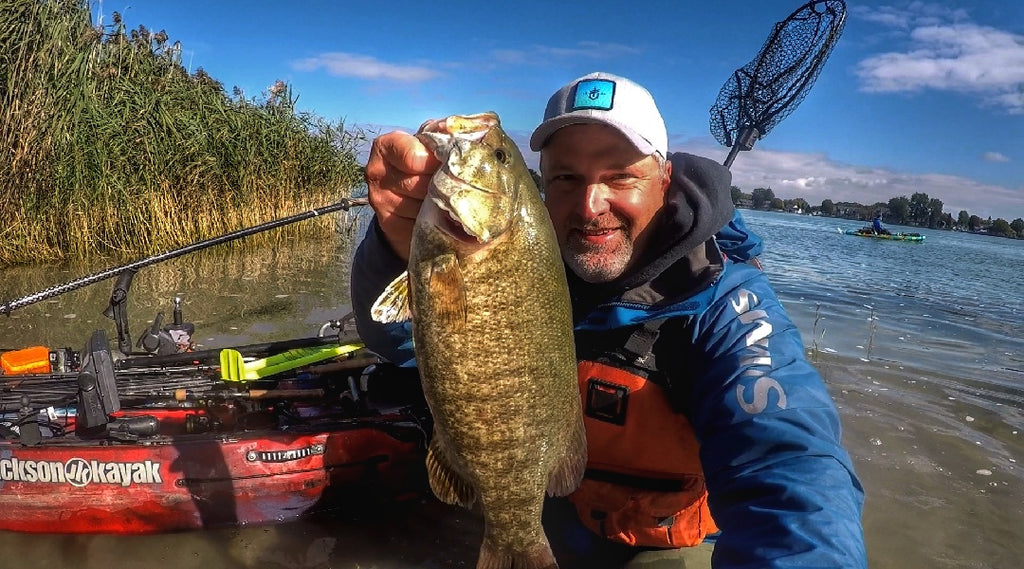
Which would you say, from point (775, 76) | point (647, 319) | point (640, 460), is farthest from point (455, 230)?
point (775, 76)

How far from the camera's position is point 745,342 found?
247cm

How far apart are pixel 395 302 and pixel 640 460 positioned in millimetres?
1659

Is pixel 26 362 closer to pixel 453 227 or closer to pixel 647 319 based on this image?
pixel 453 227

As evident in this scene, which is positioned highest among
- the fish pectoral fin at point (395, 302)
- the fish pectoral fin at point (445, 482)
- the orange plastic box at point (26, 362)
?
the fish pectoral fin at point (395, 302)

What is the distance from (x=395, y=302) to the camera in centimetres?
195

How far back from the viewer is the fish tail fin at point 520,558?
2111mm

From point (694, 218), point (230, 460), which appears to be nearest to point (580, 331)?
point (694, 218)

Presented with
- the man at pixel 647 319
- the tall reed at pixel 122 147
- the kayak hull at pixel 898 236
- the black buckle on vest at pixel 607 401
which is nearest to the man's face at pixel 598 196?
the man at pixel 647 319

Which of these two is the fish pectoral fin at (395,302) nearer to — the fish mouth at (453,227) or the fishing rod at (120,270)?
the fish mouth at (453,227)

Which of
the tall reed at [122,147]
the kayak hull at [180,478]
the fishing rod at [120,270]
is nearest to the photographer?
the kayak hull at [180,478]

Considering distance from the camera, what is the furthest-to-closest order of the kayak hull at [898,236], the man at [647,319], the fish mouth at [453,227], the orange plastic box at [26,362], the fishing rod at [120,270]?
the kayak hull at [898,236], the fishing rod at [120,270], the orange plastic box at [26,362], the man at [647,319], the fish mouth at [453,227]

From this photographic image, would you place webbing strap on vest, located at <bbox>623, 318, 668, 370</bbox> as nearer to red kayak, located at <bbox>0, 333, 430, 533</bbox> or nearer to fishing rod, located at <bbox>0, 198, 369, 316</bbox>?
red kayak, located at <bbox>0, 333, 430, 533</bbox>

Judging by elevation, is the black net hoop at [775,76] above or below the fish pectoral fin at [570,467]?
above

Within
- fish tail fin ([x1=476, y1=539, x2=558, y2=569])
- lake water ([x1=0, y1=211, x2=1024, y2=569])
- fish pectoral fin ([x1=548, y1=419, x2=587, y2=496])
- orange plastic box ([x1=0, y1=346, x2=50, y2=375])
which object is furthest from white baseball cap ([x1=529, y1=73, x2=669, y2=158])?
orange plastic box ([x1=0, y1=346, x2=50, y2=375])
